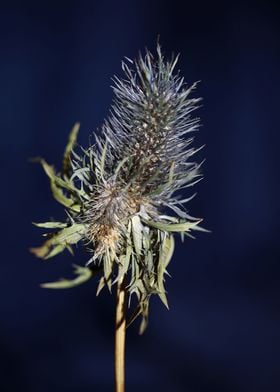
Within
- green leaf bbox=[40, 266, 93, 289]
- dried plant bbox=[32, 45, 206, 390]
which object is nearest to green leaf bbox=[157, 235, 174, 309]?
dried plant bbox=[32, 45, 206, 390]

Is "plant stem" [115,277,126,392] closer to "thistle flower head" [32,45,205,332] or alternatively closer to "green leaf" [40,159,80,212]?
"thistle flower head" [32,45,205,332]

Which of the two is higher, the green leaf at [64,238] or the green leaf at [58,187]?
the green leaf at [58,187]

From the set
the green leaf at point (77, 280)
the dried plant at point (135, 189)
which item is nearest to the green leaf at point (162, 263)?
the dried plant at point (135, 189)

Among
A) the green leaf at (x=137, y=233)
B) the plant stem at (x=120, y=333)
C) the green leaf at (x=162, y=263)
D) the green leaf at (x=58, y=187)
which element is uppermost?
the green leaf at (x=58, y=187)

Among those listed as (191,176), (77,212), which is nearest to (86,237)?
(77,212)

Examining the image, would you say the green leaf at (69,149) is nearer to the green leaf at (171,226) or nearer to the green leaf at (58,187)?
the green leaf at (58,187)

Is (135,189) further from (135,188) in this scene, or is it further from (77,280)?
(77,280)

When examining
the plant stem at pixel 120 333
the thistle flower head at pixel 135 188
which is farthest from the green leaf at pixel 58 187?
the plant stem at pixel 120 333
